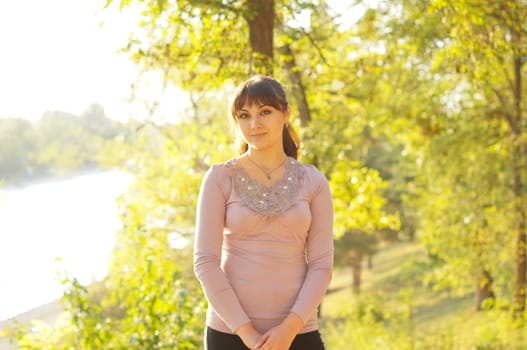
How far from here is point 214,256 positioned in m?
2.12

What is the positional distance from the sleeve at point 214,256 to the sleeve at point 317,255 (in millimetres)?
206

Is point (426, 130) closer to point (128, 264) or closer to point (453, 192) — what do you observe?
point (453, 192)

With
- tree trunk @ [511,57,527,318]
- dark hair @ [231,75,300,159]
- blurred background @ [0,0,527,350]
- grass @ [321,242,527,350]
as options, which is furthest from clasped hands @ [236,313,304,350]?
tree trunk @ [511,57,527,318]

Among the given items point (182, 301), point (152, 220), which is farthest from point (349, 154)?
point (152, 220)

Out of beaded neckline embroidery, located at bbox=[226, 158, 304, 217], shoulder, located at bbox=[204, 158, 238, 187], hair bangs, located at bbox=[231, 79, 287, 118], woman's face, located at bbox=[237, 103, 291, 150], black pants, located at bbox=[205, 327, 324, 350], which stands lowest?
black pants, located at bbox=[205, 327, 324, 350]

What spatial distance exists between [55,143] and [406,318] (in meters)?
7.90

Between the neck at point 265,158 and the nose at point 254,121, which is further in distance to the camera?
the neck at point 265,158

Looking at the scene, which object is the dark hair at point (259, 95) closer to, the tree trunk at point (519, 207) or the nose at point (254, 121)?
the nose at point (254, 121)

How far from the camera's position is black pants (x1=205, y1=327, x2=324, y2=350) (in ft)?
6.99

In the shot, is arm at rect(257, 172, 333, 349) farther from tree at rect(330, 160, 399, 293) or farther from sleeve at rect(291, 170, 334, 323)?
tree at rect(330, 160, 399, 293)

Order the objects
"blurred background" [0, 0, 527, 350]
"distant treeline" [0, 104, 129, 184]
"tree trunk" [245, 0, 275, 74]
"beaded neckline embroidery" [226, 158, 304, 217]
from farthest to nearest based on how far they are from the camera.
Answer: "distant treeline" [0, 104, 129, 184], "blurred background" [0, 0, 527, 350], "tree trunk" [245, 0, 275, 74], "beaded neckline embroidery" [226, 158, 304, 217]

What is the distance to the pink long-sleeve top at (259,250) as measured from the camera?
2.11 m

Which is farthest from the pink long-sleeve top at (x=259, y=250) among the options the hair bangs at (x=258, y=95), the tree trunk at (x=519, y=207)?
the tree trunk at (x=519, y=207)

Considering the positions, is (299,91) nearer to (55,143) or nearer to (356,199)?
(356,199)
